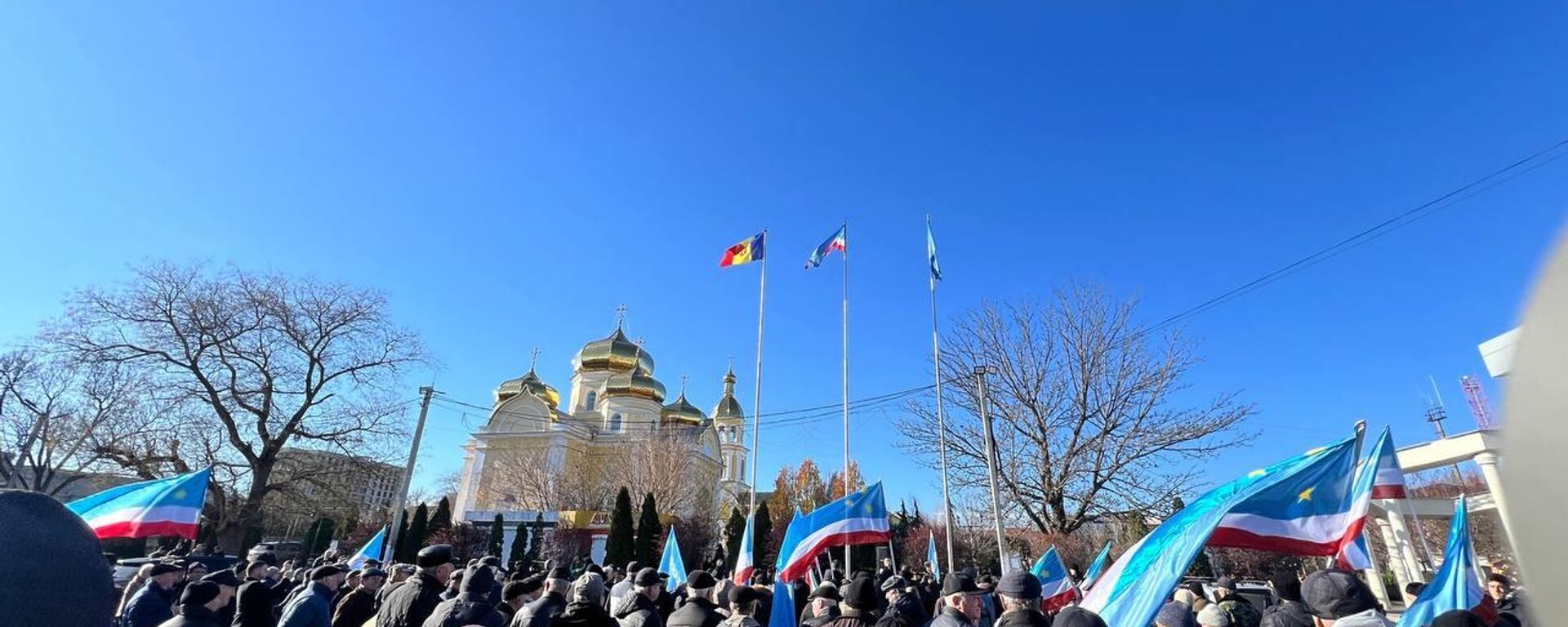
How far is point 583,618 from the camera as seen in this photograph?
4379 millimetres

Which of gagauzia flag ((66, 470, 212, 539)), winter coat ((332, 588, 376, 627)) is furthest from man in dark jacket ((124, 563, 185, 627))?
gagauzia flag ((66, 470, 212, 539))

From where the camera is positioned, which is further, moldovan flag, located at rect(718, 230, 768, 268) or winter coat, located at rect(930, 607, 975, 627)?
moldovan flag, located at rect(718, 230, 768, 268)

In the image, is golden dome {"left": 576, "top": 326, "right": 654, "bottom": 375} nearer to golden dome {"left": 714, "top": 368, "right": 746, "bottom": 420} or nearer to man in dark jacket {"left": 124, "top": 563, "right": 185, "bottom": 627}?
golden dome {"left": 714, "top": 368, "right": 746, "bottom": 420}

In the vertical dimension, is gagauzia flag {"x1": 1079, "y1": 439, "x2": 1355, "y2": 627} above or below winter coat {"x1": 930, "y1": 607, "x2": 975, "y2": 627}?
above

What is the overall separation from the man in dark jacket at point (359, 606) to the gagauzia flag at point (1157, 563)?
705 centimetres

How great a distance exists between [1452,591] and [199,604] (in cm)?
899

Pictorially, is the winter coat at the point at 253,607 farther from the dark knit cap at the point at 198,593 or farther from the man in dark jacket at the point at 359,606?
the man in dark jacket at the point at 359,606

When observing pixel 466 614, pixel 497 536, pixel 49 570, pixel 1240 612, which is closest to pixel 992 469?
pixel 1240 612

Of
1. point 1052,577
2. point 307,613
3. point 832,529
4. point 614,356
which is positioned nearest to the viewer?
point 307,613

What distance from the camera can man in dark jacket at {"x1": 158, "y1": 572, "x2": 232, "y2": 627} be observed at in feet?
14.1

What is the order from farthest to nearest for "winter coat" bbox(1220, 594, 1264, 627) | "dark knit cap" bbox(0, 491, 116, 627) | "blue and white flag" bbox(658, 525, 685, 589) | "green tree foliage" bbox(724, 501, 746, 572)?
1. "green tree foliage" bbox(724, 501, 746, 572)
2. "blue and white flag" bbox(658, 525, 685, 589)
3. "winter coat" bbox(1220, 594, 1264, 627)
4. "dark knit cap" bbox(0, 491, 116, 627)

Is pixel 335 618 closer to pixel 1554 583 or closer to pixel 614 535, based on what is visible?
pixel 1554 583

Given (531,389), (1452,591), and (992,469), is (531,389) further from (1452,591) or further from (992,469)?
(1452,591)

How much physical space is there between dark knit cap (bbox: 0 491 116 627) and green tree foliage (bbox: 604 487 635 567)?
101 ft
